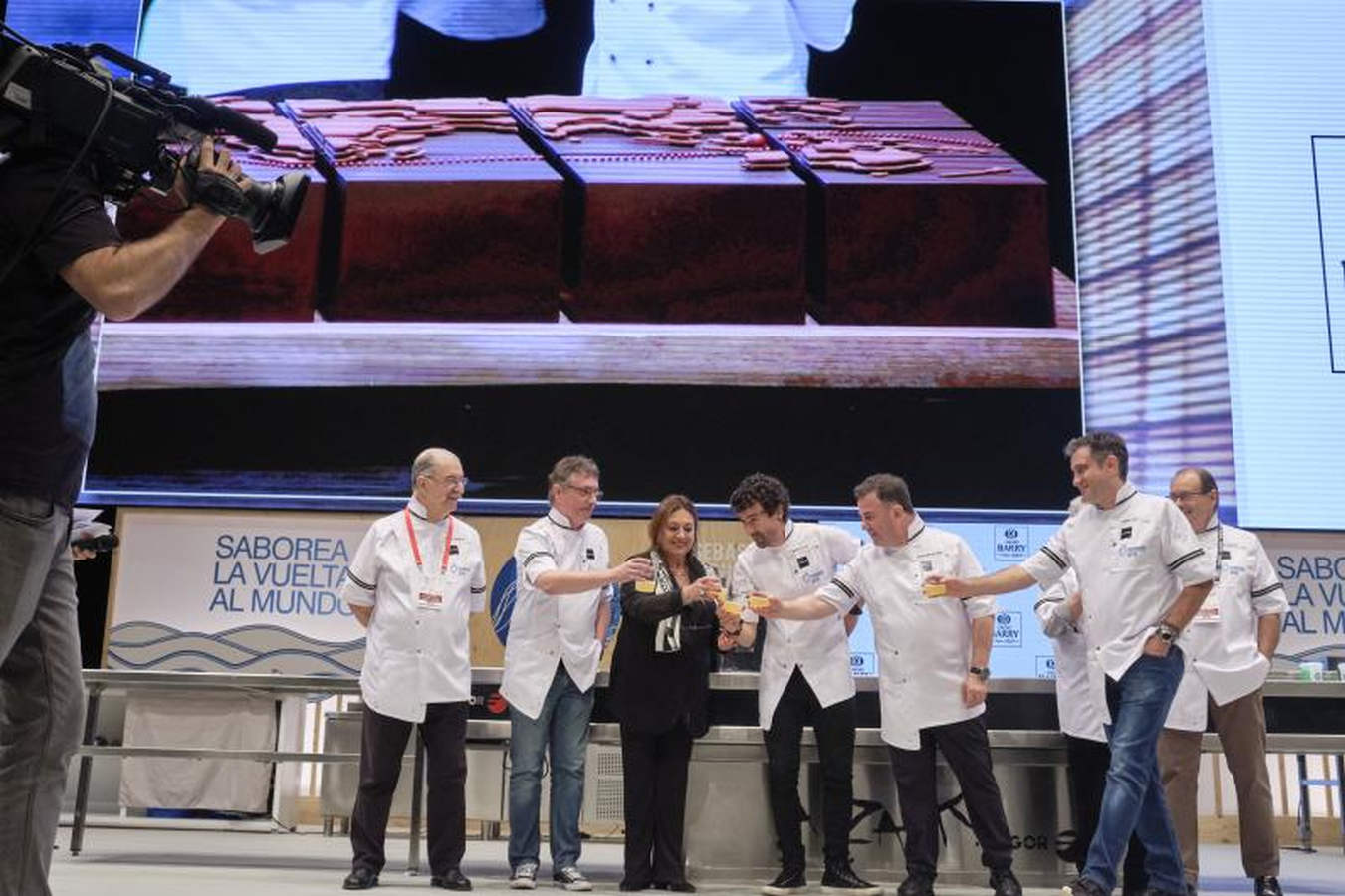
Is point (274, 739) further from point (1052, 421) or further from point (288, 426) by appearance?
point (1052, 421)

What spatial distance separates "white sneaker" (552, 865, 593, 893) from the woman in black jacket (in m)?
0.15

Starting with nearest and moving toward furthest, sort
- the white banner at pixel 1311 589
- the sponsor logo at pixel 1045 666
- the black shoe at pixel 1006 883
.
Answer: the black shoe at pixel 1006 883 < the sponsor logo at pixel 1045 666 < the white banner at pixel 1311 589

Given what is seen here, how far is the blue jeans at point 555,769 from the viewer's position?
429 centimetres

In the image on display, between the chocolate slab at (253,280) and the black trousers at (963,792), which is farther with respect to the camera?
the chocolate slab at (253,280)

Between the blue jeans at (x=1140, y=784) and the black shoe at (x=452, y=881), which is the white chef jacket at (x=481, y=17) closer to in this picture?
A: the black shoe at (x=452, y=881)

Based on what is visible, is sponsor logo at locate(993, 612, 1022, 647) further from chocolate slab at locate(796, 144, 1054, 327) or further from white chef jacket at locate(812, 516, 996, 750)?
white chef jacket at locate(812, 516, 996, 750)

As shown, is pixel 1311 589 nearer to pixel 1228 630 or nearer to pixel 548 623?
pixel 1228 630

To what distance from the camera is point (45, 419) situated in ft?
6.18

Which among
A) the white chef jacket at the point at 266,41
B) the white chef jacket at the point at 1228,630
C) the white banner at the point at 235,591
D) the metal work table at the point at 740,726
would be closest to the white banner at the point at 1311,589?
the metal work table at the point at 740,726

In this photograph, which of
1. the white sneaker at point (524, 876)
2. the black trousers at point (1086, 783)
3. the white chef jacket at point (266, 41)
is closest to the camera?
the white sneaker at point (524, 876)

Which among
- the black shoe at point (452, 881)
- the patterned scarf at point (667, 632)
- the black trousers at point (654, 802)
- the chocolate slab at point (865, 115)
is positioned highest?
the chocolate slab at point (865, 115)

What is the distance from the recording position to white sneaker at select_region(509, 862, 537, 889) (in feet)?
13.6

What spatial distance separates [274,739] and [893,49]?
5692 mm

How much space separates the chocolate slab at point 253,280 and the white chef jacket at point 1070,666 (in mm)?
4980
